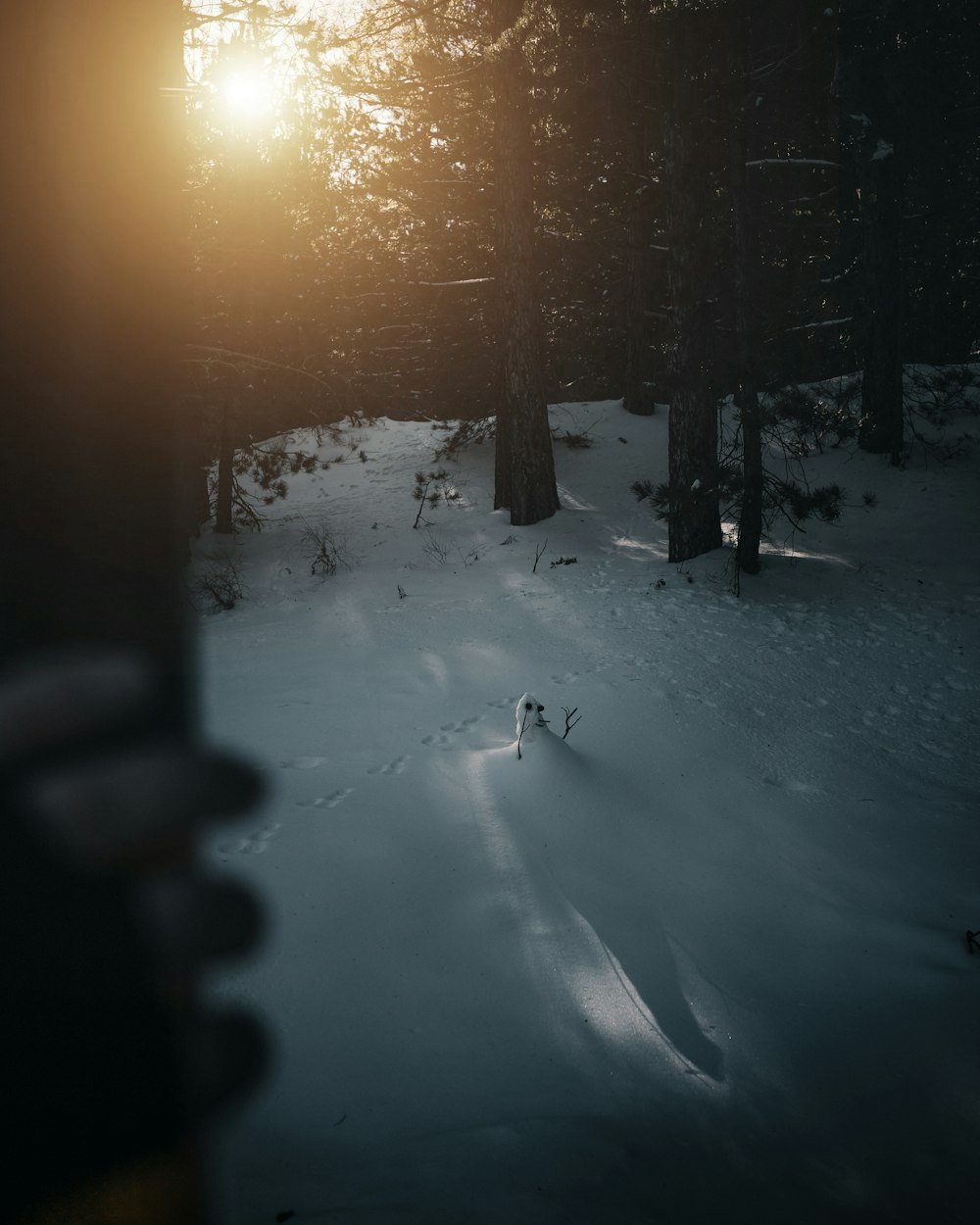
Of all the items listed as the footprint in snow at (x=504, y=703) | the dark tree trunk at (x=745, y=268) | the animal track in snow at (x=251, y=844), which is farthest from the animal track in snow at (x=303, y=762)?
the dark tree trunk at (x=745, y=268)

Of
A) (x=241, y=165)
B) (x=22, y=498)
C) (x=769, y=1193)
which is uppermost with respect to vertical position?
(x=241, y=165)

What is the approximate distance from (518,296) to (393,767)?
27.1 feet

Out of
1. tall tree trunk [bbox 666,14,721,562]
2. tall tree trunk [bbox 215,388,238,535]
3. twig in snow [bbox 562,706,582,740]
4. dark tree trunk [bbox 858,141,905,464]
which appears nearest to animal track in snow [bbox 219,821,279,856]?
twig in snow [bbox 562,706,582,740]

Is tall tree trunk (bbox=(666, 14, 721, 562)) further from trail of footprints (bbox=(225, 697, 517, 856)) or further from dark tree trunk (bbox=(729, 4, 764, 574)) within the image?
trail of footprints (bbox=(225, 697, 517, 856))

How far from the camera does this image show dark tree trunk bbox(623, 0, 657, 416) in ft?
26.9

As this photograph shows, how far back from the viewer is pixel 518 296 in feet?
34.9

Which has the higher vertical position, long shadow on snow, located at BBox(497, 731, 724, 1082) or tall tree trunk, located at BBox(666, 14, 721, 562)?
tall tree trunk, located at BBox(666, 14, 721, 562)

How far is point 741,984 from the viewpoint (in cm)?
302

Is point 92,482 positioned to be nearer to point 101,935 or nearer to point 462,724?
point 101,935

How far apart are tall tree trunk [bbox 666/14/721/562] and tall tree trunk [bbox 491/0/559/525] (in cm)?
255

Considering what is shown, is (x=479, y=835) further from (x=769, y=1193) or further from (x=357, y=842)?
(x=769, y=1193)

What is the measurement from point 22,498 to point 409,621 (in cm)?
594

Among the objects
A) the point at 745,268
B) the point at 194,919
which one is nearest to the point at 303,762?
the point at 194,919

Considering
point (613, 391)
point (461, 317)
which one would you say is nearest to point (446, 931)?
point (461, 317)
